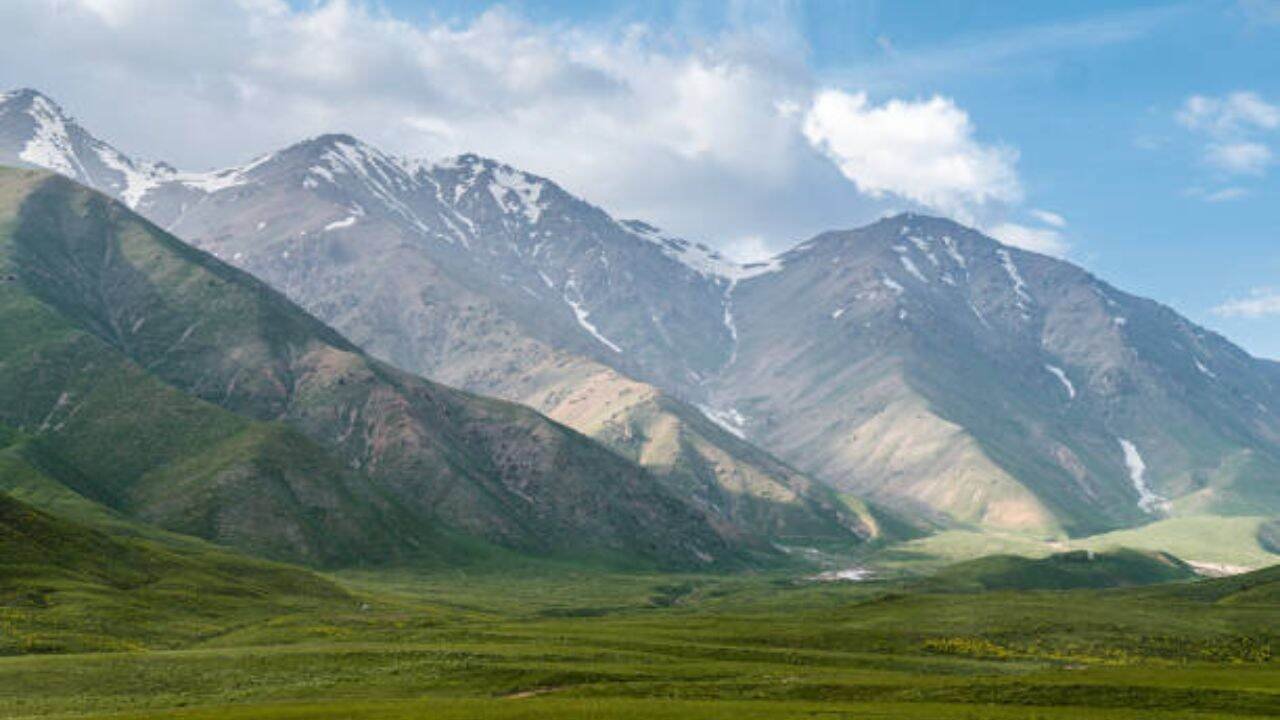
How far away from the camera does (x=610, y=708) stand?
2675 inches

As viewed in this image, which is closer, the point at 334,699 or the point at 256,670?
the point at 334,699

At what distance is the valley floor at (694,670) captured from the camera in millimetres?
69500

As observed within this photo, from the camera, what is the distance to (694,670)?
8925 centimetres

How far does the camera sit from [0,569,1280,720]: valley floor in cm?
6950

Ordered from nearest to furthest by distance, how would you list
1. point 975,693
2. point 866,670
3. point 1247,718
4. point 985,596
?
point 1247,718 → point 975,693 → point 866,670 → point 985,596

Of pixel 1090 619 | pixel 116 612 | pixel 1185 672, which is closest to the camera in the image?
pixel 1185 672

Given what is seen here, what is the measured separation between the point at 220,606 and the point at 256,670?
2419 inches

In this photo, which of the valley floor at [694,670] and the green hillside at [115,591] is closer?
the valley floor at [694,670]

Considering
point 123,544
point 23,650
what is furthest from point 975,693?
point 123,544

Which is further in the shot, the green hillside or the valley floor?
the green hillside

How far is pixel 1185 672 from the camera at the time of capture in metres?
82.2

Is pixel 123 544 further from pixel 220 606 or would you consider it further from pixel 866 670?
pixel 866 670

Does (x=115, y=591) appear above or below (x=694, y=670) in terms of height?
below

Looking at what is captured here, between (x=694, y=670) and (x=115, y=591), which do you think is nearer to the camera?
(x=694, y=670)
